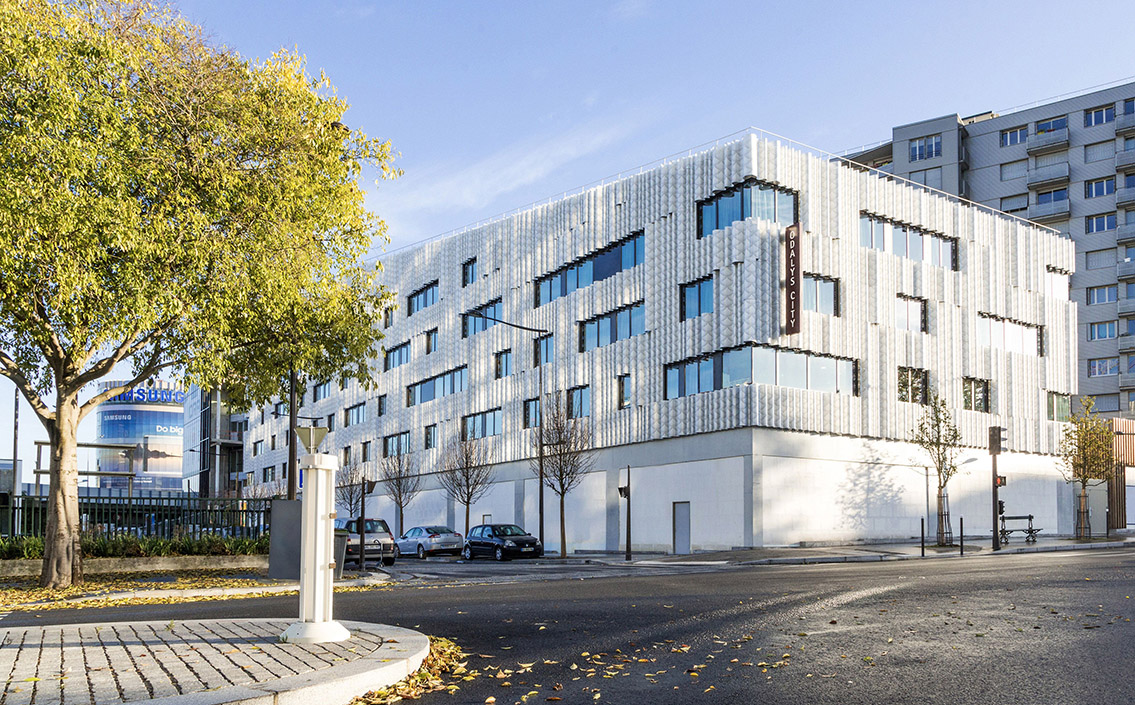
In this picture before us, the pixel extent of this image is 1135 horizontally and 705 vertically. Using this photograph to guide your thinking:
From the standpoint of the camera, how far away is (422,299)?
2549 inches

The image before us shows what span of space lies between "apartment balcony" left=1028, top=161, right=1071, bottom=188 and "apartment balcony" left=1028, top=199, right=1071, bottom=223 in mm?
1453

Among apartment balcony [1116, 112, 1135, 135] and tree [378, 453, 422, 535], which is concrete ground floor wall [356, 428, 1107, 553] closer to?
tree [378, 453, 422, 535]

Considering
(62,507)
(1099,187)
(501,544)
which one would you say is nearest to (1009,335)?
(501,544)

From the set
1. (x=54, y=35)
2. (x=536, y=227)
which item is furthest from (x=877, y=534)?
(x=54, y=35)

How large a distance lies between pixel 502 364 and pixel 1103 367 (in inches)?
1933

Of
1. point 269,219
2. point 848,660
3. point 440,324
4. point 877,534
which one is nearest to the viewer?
point 848,660

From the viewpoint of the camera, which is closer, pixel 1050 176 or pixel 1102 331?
pixel 1102 331

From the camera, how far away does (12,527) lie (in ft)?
80.3

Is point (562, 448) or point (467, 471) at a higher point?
point (562, 448)

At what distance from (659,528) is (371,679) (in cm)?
3642

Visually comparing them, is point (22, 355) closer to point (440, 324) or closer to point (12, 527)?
point (12, 527)

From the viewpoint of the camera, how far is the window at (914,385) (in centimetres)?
4369

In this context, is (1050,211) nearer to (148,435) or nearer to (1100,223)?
(1100,223)

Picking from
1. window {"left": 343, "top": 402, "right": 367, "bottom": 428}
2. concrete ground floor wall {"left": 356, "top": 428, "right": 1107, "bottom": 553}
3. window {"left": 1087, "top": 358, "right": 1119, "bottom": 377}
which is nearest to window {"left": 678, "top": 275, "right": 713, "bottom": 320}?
concrete ground floor wall {"left": 356, "top": 428, "right": 1107, "bottom": 553}
